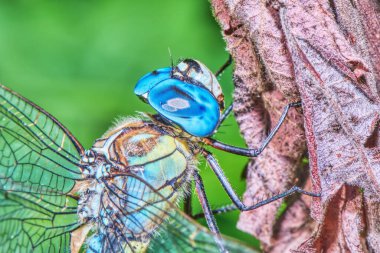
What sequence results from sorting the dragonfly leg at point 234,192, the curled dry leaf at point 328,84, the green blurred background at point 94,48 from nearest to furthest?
the curled dry leaf at point 328,84 → the dragonfly leg at point 234,192 → the green blurred background at point 94,48

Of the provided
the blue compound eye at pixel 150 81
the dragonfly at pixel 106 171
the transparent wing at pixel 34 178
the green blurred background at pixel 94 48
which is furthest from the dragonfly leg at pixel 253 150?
the green blurred background at pixel 94 48

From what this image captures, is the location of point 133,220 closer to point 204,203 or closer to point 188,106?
point 204,203

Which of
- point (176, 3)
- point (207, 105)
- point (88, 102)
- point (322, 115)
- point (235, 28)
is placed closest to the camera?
point (322, 115)

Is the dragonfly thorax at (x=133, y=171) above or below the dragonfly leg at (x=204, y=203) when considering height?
above

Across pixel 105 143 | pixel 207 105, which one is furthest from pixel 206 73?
pixel 105 143

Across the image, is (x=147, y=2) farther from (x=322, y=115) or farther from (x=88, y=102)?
(x=322, y=115)

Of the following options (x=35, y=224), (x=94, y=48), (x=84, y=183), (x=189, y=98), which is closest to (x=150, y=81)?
(x=189, y=98)

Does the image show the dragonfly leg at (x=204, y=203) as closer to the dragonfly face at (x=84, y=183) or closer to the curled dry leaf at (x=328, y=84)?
the dragonfly face at (x=84, y=183)

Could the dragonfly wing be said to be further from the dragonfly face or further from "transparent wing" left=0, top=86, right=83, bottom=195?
"transparent wing" left=0, top=86, right=83, bottom=195
